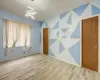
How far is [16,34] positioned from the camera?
4551 millimetres

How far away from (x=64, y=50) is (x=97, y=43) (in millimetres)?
1707

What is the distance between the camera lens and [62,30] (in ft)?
14.1

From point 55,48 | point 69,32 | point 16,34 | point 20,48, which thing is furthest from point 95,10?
point 20,48

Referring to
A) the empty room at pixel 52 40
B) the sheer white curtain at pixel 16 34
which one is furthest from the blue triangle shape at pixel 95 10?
the sheer white curtain at pixel 16 34

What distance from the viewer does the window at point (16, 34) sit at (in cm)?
408

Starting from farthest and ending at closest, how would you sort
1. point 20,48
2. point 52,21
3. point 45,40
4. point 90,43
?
point 45,40 → point 52,21 → point 20,48 → point 90,43

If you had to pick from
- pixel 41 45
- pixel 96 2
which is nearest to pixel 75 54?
Answer: pixel 96 2

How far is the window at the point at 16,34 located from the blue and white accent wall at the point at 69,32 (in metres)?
1.62

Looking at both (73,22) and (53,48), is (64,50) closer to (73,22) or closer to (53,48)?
(53,48)

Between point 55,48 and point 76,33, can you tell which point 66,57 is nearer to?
point 55,48

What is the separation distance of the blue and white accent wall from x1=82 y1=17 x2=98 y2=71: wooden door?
191 millimetres

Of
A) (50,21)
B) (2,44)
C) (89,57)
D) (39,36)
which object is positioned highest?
(50,21)

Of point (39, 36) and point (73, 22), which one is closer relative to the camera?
point (73, 22)

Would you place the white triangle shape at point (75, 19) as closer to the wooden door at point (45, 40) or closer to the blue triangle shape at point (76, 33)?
the blue triangle shape at point (76, 33)
